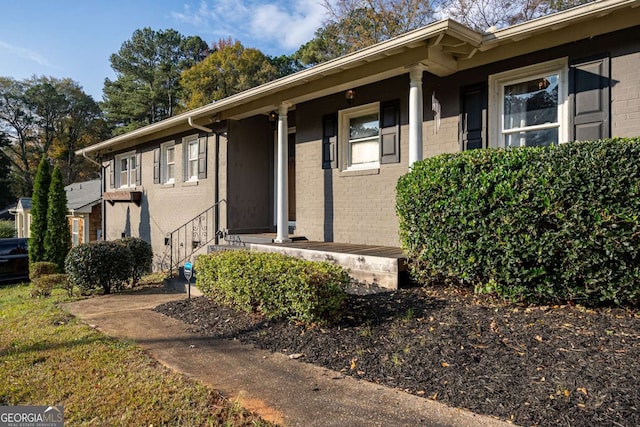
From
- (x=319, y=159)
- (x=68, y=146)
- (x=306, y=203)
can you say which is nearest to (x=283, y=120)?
(x=319, y=159)

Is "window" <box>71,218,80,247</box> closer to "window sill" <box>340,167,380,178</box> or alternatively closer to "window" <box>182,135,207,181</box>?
"window" <box>182,135,207,181</box>

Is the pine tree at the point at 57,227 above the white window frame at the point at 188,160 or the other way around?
the other way around

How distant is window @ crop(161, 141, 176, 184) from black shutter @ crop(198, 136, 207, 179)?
1.79m

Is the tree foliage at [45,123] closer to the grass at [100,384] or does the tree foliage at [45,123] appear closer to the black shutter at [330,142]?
the black shutter at [330,142]

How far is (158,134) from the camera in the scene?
12.6m

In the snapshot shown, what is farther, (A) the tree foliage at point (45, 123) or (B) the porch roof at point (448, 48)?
(A) the tree foliage at point (45, 123)

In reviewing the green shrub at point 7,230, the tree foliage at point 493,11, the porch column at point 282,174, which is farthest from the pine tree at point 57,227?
the tree foliage at point 493,11

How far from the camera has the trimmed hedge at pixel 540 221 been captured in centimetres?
377

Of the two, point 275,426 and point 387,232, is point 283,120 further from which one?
point 275,426

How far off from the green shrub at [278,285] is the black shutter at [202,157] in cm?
555

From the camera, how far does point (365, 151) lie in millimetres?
7785

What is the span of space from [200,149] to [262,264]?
22.5ft

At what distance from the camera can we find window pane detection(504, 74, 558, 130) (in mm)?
5727

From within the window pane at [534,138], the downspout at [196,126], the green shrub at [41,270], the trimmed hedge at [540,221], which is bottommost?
the green shrub at [41,270]
